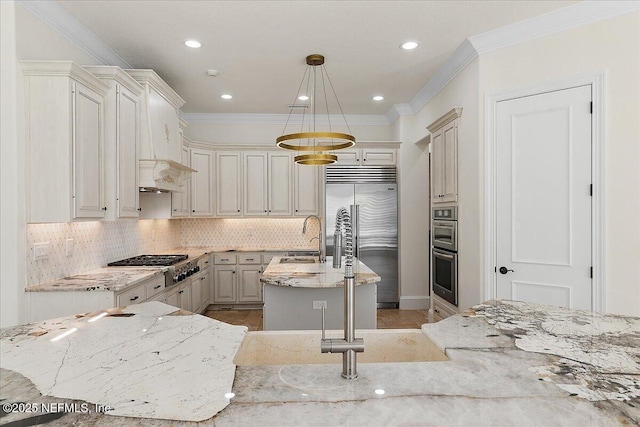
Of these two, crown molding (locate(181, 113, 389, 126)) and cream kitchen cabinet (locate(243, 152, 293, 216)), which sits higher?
crown molding (locate(181, 113, 389, 126))

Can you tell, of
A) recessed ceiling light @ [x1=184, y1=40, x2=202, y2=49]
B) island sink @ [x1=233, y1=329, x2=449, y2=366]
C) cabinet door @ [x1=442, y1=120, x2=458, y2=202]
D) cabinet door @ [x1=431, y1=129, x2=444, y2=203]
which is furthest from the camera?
cabinet door @ [x1=431, y1=129, x2=444, y2=203]

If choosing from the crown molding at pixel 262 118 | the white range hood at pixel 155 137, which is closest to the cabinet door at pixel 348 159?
the crown molding at pixel 262 118

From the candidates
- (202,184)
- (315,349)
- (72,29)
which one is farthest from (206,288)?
(315,349)

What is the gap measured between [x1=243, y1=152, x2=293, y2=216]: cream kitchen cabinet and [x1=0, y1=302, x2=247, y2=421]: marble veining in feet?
14.2

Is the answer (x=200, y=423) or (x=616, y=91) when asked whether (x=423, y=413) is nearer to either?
(x=200, y=423)

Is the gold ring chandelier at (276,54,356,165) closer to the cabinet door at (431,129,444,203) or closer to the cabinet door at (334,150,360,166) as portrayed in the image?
the cabinet door at (334,150,360,166)

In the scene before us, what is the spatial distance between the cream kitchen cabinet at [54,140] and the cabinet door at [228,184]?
124 inches

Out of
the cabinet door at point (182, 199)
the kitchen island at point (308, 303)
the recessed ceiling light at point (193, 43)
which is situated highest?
the recessed ceiling light at point (193, 43)

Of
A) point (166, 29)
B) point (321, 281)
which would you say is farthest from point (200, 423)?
point (166, 29)

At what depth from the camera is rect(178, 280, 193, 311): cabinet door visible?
4.30 m

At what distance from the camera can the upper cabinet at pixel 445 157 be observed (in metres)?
4.00

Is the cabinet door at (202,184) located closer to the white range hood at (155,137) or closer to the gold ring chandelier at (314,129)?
the gold ring chandelier at (314,129)

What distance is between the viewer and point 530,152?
321 cm

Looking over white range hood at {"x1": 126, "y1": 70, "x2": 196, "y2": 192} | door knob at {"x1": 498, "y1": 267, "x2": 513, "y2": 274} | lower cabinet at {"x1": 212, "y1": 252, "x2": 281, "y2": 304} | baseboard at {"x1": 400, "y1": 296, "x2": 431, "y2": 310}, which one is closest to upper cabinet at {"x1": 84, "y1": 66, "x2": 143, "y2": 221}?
white range hood at {"x1": 126, "y1": 70, "x2": 196, "y2": 192}
